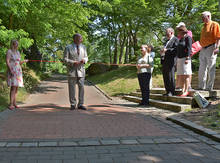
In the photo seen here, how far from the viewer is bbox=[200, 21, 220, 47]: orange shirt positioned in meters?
6.42

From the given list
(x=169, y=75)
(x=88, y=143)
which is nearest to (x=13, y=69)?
(x=88, y=143)

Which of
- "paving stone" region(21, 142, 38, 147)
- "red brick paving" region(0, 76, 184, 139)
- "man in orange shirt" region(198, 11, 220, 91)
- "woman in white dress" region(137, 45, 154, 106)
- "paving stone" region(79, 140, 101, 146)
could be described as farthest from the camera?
"woman in white dress" region(137, 45, 154, 106)

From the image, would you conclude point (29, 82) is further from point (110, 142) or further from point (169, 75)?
point (110, 142)

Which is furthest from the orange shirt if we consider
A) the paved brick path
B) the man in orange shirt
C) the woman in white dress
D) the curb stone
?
the paved brick path

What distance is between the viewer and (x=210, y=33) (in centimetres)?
649

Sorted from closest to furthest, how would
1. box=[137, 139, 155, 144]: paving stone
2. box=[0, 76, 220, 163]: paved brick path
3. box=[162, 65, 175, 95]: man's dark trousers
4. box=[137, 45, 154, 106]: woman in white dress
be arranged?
box=[0, 76, 220, 163]: paved brick path, box=[137, 139, 155, 144]: paving stone, box=[162, 65, 175, 95]: man's dark trousers, box=[137, 45, 154, 106]: woman in white dress

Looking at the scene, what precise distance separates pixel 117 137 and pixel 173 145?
89cm

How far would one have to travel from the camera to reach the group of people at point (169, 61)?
6.39 m

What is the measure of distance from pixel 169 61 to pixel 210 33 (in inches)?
53.4

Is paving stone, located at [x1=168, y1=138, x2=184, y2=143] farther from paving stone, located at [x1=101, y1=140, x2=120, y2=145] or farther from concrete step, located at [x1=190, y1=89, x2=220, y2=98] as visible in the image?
concrete step, located at [x1=190, y1=89, x2=220, y2=98]

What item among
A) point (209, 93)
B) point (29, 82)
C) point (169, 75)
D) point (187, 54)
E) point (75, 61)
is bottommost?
point (209, 93)

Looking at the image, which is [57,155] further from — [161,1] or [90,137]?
[161,1]

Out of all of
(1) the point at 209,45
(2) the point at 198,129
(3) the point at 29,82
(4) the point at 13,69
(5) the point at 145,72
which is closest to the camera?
(2) the point at 198,129

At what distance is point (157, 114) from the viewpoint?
19.5ft
